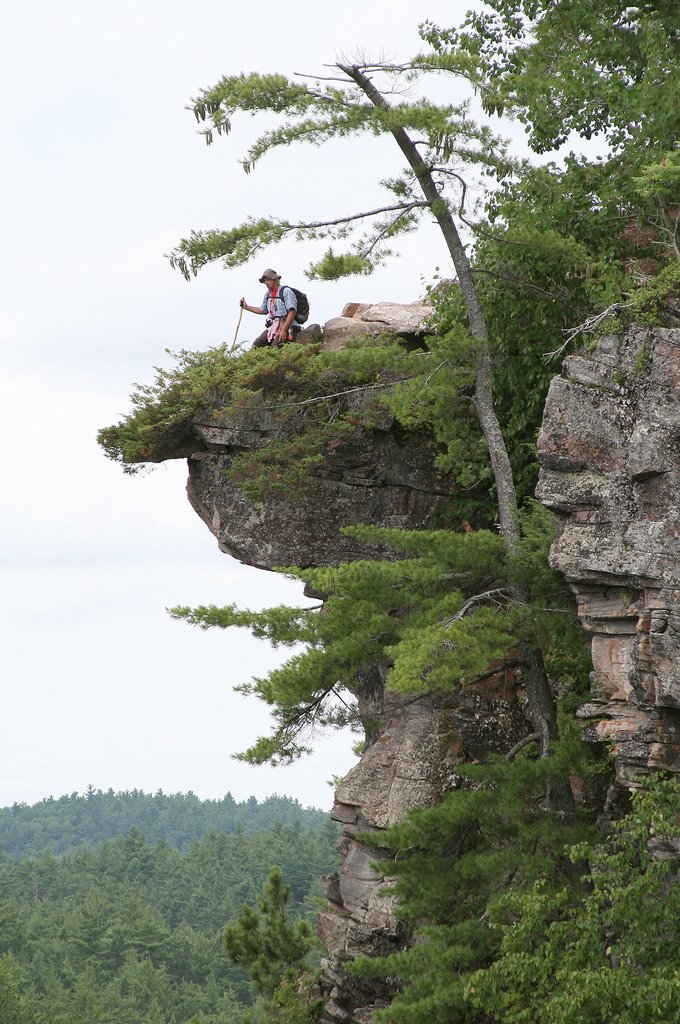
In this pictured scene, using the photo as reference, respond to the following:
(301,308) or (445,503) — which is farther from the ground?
(301,308)

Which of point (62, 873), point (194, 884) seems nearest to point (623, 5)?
point (194, 884)

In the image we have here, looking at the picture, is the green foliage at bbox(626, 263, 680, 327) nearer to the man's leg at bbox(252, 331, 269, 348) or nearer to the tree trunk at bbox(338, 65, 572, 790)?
the tree trunk at bbox(338, 65, 572, 790)

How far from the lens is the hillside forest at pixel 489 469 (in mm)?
11961

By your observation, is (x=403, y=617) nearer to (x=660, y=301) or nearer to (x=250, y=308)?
(x=660, y=301)

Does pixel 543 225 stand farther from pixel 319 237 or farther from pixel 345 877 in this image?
pixel 345 877

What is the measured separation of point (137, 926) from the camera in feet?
169

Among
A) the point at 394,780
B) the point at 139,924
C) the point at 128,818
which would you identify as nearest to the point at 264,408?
the point at 394,780

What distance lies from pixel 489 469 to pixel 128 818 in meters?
124

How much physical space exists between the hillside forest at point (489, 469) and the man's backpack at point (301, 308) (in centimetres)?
81

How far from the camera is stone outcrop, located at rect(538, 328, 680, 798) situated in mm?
12539

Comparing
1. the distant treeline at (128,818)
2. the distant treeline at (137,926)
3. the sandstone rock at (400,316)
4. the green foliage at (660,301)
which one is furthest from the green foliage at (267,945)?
the distant treeline at (128,818)

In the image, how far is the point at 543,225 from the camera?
1539 centimetres

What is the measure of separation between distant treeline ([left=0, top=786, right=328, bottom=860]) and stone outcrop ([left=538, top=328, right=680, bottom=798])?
11235 cm

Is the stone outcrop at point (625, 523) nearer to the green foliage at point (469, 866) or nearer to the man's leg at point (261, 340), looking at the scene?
the green foliage at point (469, 866)
